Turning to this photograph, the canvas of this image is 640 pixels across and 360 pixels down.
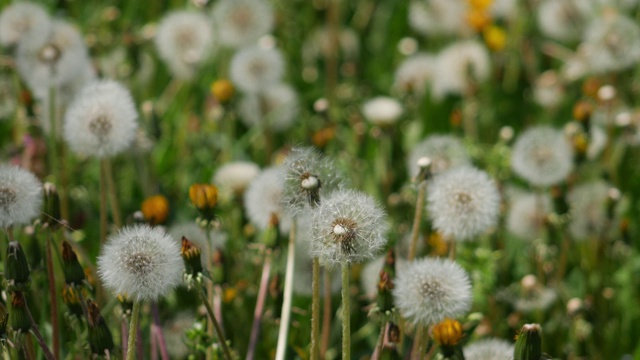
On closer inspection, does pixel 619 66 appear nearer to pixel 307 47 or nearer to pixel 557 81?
pixel 557 81

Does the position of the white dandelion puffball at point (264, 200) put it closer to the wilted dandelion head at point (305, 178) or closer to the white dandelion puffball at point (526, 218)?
the wilted dandelion head at point (305, 178)

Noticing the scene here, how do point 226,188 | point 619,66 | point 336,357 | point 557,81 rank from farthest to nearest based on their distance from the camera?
point 557,81, point 619,66, point 226,188, point 336,357

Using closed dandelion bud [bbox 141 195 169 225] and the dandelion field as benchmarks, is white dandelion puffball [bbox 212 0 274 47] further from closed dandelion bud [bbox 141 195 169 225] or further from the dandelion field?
closed dandelion bud [bbox 141 195 169 225]

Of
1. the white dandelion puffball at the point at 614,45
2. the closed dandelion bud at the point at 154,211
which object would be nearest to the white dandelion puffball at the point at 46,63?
the closed dandelion bud at the point at 154,211

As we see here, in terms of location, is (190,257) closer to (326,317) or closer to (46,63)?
(326,317)

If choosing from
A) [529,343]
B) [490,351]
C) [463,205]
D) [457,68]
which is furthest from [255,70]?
[529,343]

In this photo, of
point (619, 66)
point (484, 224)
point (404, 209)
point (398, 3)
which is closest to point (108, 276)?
point (484, 224)
